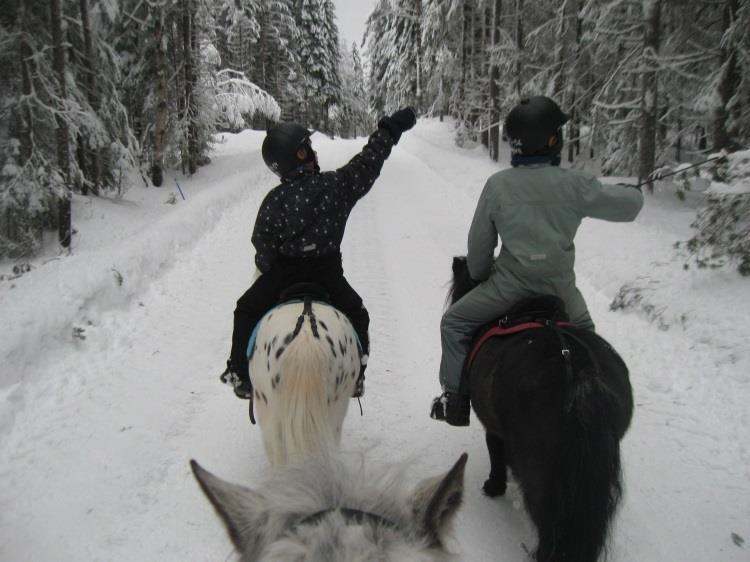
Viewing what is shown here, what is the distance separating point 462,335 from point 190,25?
20581 millimetres

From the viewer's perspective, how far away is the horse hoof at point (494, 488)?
3.52 meters

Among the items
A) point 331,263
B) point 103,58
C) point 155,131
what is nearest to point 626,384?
point 331,263

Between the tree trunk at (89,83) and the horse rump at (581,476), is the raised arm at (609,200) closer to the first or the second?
the horse rump at (581,476)

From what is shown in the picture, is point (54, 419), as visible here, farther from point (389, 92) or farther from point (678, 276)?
point (389, 92)

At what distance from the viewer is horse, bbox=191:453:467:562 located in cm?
117

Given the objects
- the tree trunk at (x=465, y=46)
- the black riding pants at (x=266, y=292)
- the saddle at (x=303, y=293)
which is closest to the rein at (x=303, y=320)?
the saddle at (x=303, y=293)

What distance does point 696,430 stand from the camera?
4137 mm

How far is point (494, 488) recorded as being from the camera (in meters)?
3.52

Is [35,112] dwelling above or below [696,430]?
above

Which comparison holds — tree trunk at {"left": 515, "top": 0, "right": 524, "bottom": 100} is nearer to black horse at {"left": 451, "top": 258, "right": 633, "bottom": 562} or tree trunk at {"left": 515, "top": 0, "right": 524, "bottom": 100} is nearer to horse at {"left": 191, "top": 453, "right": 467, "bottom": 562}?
black horse at {"left": 451, "top": 258, "right": 633, "bottom": 562}

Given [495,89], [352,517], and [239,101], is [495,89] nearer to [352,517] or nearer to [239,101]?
[239,101]

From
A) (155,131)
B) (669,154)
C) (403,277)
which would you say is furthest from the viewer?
(155,131)

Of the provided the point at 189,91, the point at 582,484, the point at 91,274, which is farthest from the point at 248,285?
the point at 189,91

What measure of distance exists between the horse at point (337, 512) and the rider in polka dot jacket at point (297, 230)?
6.43 ft
